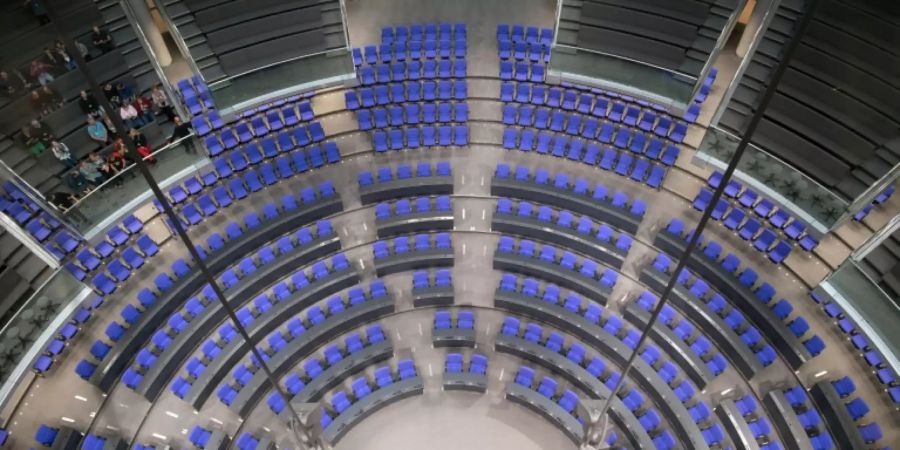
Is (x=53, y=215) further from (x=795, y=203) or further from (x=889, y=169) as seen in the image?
(x=889, y=169)

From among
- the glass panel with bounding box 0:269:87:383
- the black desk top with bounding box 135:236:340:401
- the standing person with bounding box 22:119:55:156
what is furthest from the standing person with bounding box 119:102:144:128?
the black desk top with bounding box 135:236:340:401

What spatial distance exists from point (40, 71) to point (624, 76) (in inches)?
770

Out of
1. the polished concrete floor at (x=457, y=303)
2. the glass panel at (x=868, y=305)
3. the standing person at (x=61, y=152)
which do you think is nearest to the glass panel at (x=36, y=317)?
the polished concrete floor at (x=457, y=303)

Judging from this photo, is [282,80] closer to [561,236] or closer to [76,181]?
[76,181]

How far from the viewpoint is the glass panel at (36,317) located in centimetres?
1465

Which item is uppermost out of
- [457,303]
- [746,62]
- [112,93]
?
[746,62]

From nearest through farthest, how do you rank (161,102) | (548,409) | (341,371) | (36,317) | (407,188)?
(36,317)
(548,409)
(341,371)
(161,102)
(407,188)

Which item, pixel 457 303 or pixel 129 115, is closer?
pixel 129 115

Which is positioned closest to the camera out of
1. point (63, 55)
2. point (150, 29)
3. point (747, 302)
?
point (747, 302)

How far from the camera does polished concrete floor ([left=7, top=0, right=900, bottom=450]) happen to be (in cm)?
1628

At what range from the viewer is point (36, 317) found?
15.1 meters

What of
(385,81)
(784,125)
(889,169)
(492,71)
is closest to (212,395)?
(385,81)

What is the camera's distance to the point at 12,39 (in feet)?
57.4

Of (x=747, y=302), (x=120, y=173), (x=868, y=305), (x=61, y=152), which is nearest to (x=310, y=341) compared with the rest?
(x=120, y=173)
